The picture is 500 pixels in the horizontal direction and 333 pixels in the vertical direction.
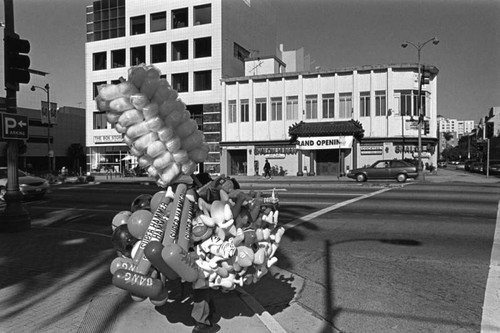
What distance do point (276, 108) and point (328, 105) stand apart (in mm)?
4859

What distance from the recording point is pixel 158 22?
1769 inches

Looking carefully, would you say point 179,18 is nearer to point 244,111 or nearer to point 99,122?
point 244,111

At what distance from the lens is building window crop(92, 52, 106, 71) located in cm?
4700

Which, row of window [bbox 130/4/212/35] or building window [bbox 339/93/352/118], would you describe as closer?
building window [bbox 339/93/352/118]

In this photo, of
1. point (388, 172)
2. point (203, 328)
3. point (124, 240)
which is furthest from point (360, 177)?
point (124, 240)

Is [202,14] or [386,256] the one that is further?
[202,14]

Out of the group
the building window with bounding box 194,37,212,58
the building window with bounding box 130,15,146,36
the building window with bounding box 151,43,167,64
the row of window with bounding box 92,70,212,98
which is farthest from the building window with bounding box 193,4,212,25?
the building window with bounding box 130,15,146,36

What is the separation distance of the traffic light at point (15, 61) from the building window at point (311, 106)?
98.4ft

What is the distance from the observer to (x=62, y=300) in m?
4.66

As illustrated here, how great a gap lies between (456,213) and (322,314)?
27.8 ft

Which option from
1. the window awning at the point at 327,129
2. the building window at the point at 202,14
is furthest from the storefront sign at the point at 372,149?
the building window at the point at 202,14

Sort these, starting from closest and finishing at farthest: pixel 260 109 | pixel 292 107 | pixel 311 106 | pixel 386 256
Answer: pixel 386 256
pixel 311 106
pixel 292 107
pixel 260 109

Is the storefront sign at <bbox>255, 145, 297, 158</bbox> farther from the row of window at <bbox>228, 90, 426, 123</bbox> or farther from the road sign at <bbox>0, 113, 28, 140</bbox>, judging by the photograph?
the road sign at <bbox>0, 113, 28, 140</bbox>

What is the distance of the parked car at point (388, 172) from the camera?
2566cm
